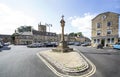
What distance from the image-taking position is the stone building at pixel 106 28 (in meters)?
40.5

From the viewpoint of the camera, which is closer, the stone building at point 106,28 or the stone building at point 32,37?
the stone building at point 106,28

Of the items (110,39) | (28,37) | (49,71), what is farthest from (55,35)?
(49,71)

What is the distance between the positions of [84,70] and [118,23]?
3523 centimetres

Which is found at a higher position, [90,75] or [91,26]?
[91,26]

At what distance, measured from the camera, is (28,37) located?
70188mm

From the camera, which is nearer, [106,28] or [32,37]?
[106,28]

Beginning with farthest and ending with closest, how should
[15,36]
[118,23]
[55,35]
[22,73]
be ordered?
[55,35], [15,36], [118,23], [22,73]

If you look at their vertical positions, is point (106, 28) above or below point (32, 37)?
above

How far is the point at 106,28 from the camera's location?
42.0 m

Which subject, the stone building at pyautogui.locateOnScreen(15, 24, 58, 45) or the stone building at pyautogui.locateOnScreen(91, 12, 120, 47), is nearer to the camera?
the stone building at pyautogui.locateOnScreen(91, 12, 120, 47)

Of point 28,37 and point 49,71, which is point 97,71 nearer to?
point 49,71

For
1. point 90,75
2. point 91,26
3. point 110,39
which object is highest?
point 91,26

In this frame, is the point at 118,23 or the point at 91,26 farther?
the point at 91,26

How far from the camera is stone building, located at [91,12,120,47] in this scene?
40531mm
